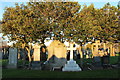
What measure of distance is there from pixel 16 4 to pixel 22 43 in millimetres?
4373

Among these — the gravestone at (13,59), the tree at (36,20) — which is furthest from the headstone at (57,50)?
the gravestone at (13,59)

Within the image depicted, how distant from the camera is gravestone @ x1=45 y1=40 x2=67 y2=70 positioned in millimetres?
15086

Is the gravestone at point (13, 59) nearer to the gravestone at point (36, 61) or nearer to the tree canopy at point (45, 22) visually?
the tree canopy at point (45, 22)

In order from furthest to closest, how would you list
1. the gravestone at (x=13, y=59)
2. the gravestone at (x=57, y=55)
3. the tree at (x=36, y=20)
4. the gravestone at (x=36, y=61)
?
the tree at (x=36, y=20) → the gravestone at (x=13, y=59) → the gravestone at (x=57, y=55) → the gravestone at (x=36, y=61)

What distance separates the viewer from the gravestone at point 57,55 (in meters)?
15.1

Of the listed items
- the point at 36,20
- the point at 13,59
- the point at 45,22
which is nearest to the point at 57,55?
the point at 45,22

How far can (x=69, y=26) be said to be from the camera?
17609 mm

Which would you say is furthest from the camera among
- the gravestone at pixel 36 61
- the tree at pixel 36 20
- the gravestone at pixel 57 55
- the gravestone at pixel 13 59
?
the tree at pixel 36 20

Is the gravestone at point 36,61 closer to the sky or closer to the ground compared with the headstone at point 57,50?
closer to the ground

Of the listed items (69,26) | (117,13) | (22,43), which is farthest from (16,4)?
(117,13)

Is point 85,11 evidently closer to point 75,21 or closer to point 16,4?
point 75,21

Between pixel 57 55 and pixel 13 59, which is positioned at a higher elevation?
pixel 57 55

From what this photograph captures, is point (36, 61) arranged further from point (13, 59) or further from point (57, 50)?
point (13, 59)

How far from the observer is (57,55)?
1516 cm
